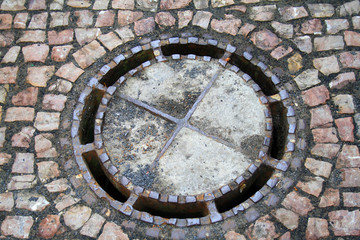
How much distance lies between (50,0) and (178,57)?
145 cm

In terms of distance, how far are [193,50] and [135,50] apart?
0.57 m

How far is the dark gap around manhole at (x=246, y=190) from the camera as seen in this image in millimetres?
2773

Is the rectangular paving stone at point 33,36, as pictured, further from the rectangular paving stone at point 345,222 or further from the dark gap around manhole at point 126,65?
the rectangular paving stone at point 345,222

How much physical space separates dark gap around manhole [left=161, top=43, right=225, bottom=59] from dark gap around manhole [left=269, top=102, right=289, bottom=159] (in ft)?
2.48

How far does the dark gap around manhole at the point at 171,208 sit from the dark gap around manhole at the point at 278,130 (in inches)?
31.3

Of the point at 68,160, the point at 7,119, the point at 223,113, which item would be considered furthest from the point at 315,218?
the point at 7,119

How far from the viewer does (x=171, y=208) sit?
275 centimetres

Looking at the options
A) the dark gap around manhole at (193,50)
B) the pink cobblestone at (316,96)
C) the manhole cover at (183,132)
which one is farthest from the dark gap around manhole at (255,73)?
the pink cobblestone at (316,96)

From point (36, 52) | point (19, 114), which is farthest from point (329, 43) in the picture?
point (19, 114)

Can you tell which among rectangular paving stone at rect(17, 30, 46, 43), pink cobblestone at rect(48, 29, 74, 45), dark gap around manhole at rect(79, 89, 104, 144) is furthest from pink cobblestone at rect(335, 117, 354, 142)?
rectangular paving stone at rect(17, 30, 46, 43)

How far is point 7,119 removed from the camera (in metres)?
2.97

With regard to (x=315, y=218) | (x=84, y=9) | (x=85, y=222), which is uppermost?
(x=84, y=9)

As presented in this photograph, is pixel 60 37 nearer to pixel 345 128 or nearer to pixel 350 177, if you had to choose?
pixel 345 128

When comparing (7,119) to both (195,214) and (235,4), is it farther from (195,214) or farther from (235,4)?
(235,4)
